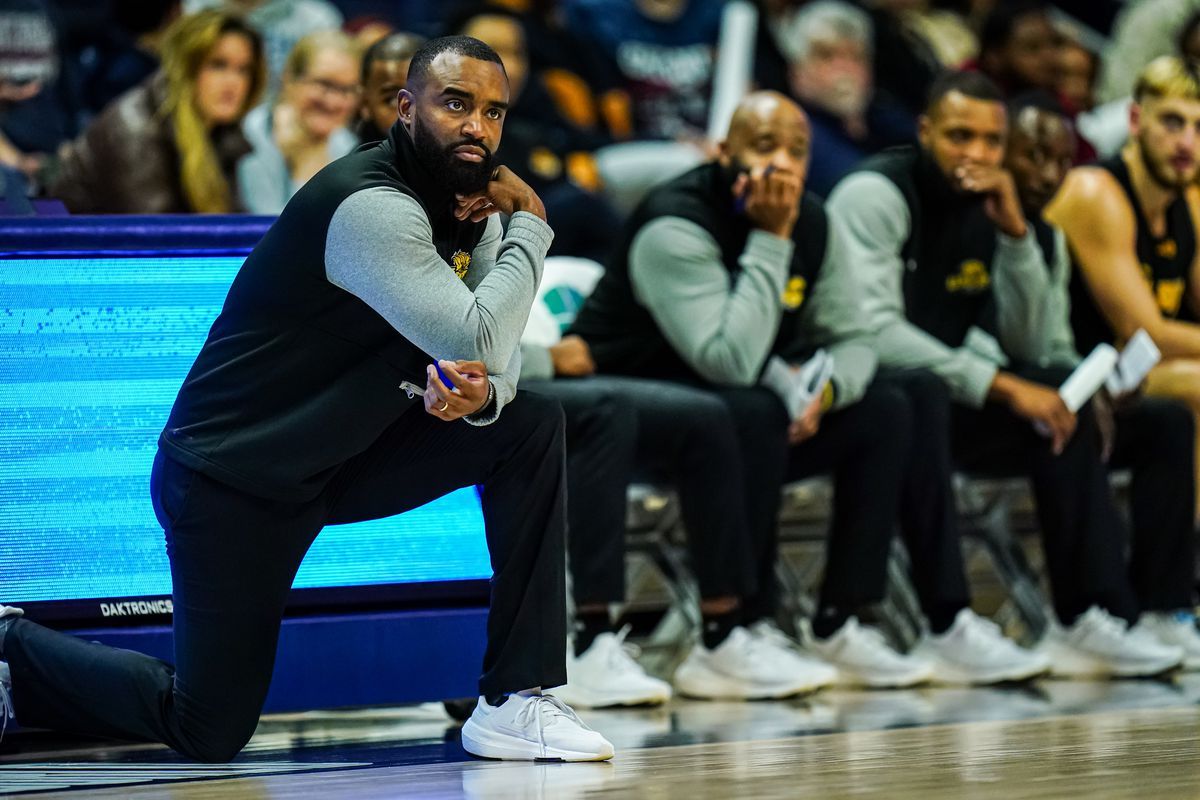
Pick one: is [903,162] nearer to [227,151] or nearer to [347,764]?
[227,151]

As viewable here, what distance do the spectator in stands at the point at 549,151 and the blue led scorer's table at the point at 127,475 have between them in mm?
2230

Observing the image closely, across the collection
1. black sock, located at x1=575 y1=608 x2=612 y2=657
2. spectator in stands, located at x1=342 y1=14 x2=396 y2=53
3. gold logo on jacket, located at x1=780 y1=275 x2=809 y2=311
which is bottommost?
black sock, located at x1=575 y1=608 x2=612 y2=657

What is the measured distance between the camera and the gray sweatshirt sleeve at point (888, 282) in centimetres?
480

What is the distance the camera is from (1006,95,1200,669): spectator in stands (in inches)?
192

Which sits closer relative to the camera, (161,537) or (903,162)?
(161,537)

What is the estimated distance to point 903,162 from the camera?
5.00 metres

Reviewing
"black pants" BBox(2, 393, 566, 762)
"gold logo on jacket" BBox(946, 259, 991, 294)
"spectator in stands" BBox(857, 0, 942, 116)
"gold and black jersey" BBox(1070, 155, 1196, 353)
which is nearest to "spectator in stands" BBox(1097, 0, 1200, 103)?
"spectator in stands" BBox(857, 0, 942, 116)

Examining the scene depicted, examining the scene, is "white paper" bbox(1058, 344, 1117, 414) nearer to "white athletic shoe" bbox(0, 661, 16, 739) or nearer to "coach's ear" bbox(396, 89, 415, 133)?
"coach's ear" bbox(396, 89, 415, 133)

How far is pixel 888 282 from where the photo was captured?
4895 millimetres

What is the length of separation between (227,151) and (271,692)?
2320mm

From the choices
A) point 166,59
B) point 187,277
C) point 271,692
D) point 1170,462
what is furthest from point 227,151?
point 1170,462

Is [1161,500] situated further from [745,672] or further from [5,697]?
[5,697]

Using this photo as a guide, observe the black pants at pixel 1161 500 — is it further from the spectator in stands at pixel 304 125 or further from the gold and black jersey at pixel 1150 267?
the spectator in stands at pixel 304 125

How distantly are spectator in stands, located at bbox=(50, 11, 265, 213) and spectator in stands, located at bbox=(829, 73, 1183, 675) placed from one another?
70.8 inches
